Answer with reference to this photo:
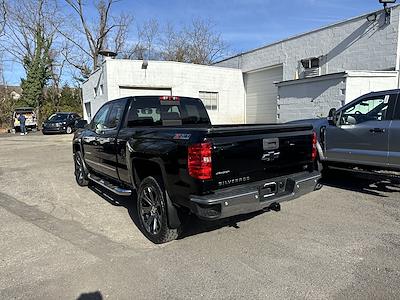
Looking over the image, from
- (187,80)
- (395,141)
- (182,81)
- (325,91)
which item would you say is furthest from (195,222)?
(187,80)

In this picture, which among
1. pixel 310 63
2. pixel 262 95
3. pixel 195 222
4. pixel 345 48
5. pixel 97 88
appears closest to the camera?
pixel 195 222

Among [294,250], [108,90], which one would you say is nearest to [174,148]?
[294,250]

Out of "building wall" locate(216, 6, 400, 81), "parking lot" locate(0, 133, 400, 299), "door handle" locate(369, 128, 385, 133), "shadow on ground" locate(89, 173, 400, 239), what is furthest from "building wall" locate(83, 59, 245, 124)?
"door handle" locate(369, 128, 385, 133)

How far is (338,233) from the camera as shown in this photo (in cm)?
471

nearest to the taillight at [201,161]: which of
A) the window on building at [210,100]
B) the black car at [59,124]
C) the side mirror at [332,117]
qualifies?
the side mirror at [332,117]

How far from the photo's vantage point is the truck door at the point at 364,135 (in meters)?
6.53

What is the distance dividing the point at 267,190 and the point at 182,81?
629 inches

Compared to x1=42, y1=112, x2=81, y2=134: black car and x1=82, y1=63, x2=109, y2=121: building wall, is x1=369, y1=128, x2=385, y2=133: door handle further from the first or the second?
x1=42, y1=112, x2=81, y2=134: black car

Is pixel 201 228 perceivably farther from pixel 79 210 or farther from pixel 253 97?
pixel 253 97

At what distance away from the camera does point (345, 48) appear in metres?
13.8

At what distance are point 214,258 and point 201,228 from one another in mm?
988

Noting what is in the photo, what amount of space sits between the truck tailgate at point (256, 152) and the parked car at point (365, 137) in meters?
2.56

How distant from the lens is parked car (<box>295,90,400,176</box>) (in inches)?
253

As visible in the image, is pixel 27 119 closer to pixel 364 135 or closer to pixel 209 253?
pixel 364 135
